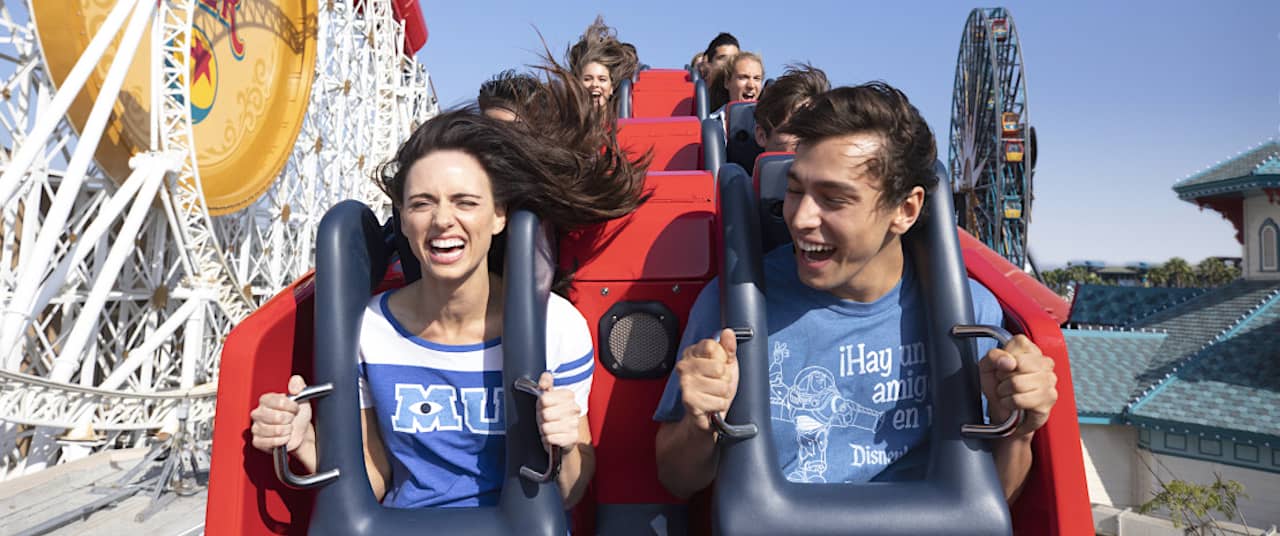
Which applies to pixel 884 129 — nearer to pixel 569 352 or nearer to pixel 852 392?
Answer: pixel 852 392

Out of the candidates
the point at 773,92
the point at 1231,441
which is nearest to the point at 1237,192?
the point at 1231,441

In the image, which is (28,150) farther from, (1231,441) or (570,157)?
(1231,441)

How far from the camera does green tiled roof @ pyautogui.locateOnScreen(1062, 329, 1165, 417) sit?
1215 centimetres

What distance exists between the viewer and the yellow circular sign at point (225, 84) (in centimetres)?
613

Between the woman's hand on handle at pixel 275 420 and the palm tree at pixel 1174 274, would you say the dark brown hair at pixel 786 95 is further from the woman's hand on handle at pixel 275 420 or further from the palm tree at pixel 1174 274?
the palm tree at pixel 1174 274

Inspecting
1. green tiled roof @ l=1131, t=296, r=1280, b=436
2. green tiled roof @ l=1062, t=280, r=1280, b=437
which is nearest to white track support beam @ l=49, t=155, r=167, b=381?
green tiled roof @ l=1062, t=280, r=1280, b=437

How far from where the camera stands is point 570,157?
1.51 metres

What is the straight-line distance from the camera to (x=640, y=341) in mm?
1563

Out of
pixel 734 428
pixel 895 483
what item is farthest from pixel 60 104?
pixel 895 483

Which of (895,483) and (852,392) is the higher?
(852,392)

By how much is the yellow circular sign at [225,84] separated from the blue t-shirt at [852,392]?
22.6 feet

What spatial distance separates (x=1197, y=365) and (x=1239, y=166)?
491 cm

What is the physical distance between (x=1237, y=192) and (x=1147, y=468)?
6343mm

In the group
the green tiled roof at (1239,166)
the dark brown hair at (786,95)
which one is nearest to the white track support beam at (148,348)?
the dark brown hair at (786,95)
